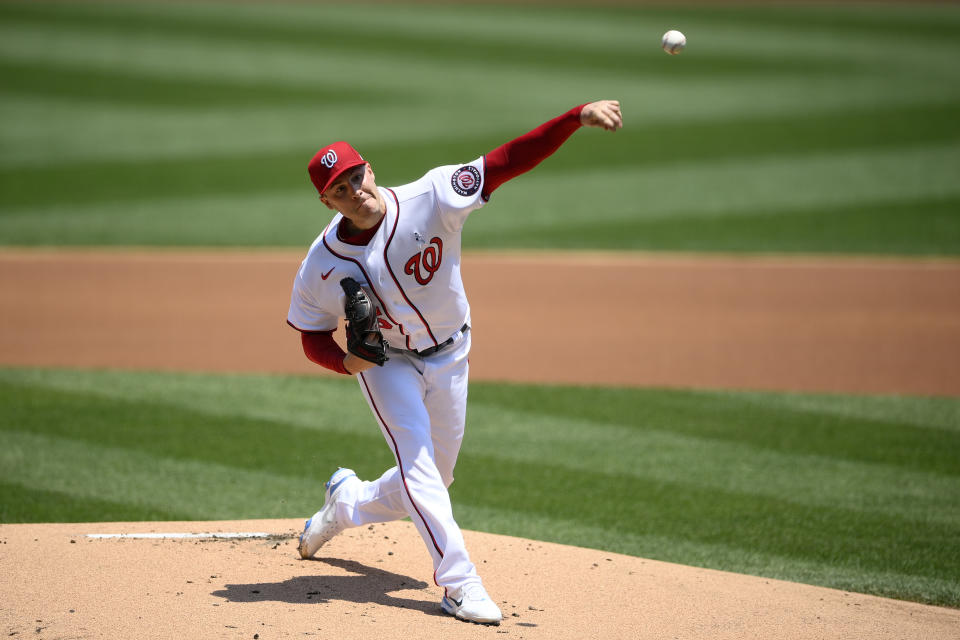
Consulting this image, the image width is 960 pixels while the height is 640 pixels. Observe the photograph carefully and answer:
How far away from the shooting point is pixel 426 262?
14.7ft

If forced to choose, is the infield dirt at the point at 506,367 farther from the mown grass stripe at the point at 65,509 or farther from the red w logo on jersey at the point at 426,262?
the red w logo on jersey at the point at 426,262

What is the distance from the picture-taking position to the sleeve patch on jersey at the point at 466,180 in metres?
4.48

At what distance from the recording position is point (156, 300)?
1016 centimetres

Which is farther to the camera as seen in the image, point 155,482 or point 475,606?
point 155,482

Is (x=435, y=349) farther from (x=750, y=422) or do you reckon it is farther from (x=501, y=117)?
(x=501, y=117)

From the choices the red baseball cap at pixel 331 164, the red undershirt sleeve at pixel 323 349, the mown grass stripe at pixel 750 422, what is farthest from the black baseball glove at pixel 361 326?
the mown grass stripe at pixel 750 422

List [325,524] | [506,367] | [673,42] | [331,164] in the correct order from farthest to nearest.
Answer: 1. [506,367]
2. [325,524]
3. [673,42]
4. [331,164]

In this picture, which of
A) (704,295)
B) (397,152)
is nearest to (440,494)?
(704,295)

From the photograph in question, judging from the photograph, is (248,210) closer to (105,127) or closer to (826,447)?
(105,127)

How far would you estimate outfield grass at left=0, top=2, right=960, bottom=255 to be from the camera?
508 inches

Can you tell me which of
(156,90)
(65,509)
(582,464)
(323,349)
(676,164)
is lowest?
(65,509)

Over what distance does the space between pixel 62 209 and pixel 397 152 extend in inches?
186

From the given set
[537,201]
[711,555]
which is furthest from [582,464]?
[537,201]

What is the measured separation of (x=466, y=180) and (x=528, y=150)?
0.28 m
